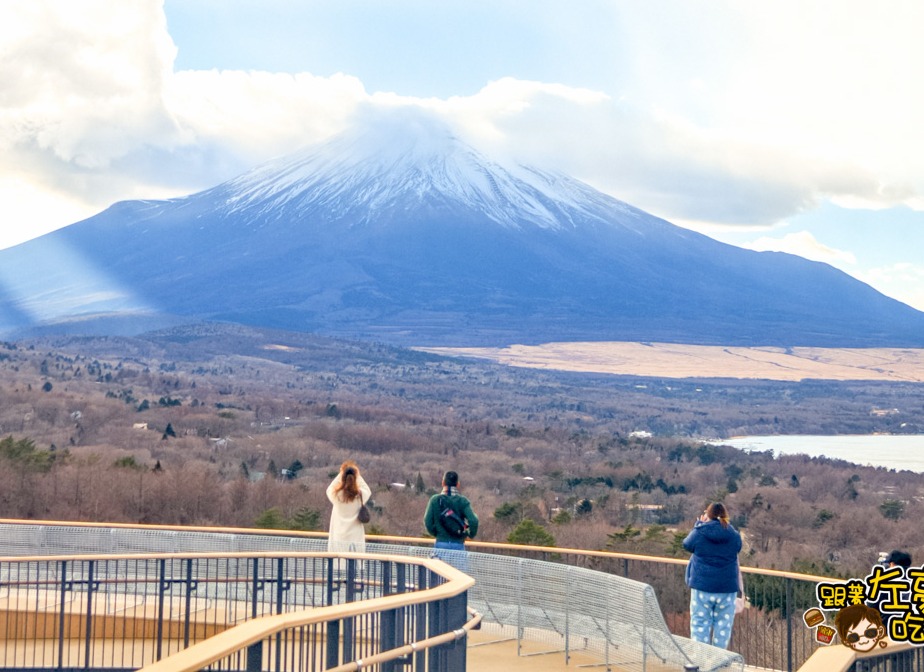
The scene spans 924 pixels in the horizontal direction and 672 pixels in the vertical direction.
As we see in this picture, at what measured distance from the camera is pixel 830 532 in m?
37.3

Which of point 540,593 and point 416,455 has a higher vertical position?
point 540,593

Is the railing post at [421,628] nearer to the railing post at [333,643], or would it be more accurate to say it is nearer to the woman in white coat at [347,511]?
the railing post at [333,643]

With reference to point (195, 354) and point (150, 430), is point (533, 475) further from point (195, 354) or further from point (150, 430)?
point (195, 354)

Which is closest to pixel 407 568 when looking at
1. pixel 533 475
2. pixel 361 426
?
pixel 533 475

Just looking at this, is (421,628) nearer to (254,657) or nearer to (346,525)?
(254,657)

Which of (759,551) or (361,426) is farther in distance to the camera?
(361,426)

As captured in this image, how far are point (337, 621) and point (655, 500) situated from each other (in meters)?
42.6

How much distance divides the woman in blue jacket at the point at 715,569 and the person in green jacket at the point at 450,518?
227cm

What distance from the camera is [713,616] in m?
10.6

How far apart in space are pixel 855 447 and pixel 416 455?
181ft

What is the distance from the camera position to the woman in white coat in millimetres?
11930

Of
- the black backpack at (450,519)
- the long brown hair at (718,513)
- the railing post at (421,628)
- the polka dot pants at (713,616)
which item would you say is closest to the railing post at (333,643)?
the railing post at (421,628)

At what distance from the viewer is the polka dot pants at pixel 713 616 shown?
10547mm

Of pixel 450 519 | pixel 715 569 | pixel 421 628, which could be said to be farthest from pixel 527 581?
pixel 421 628
